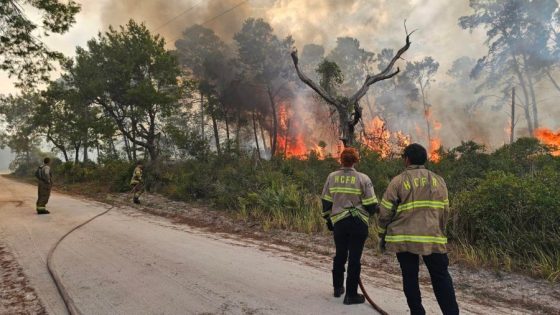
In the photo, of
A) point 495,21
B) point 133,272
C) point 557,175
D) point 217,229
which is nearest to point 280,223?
point 217,229

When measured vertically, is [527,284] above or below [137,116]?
below

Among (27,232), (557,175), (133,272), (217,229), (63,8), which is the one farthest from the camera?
(63,8)

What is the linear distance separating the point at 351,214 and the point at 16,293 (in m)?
4.40

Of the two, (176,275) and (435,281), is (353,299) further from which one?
(176,275)

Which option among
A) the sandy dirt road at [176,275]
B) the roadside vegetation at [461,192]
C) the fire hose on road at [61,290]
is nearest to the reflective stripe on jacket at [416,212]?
the sandy dirt road at [176,275]

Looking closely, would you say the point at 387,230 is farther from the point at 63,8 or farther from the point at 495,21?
the point at 495,21

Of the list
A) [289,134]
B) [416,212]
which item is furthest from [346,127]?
[289,134]

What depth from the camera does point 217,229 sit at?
1015 cm

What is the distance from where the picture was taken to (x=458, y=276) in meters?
5.89

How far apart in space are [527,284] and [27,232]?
10.1 m

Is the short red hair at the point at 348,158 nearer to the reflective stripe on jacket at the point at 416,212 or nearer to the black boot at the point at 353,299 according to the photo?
the reflective stripe on jacket at the point at 416,212

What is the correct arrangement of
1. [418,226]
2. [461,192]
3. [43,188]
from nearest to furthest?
[418,226] < [461,192] < [43,188]

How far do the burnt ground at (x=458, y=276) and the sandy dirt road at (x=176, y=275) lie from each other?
18.0 inches

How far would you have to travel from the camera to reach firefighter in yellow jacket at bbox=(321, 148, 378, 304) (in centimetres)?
443
